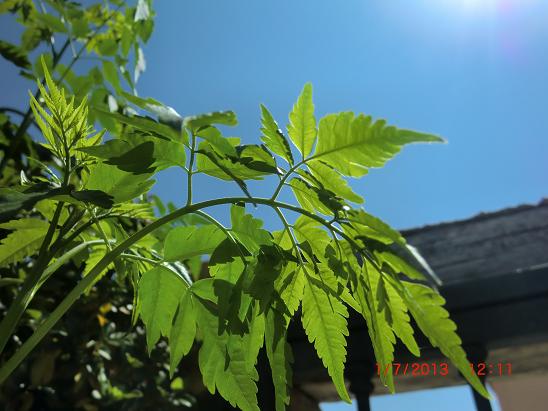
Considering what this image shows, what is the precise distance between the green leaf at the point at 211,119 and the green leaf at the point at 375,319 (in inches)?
9.0

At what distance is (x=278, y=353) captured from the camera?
1.99ft

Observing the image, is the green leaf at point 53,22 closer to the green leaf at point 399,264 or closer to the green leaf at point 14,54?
the green leaf at point 14,54

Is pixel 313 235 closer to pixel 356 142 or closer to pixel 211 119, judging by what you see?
pixel 356 142

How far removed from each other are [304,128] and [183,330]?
0.98 feet

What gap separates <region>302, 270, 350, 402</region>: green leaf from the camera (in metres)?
0.62

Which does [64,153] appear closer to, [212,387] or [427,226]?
[212,387]

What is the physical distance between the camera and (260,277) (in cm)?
55

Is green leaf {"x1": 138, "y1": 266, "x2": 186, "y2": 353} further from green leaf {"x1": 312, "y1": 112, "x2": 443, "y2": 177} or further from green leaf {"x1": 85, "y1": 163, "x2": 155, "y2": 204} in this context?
green leaf {"x1": 312, "y1": 112, "x2": 443, "y2": 177}

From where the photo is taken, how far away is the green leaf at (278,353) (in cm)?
59
